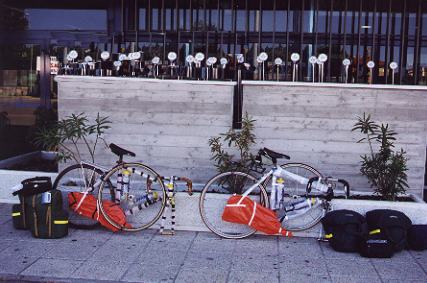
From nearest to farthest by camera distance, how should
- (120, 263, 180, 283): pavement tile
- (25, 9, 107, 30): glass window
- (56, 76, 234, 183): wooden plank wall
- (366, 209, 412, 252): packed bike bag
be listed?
(120, 263, 180, 283): pavement tile < (366, 209, 412, 252): packed bike bag < (56, 76, 234, 183): wooden plank wall < (25, 9, 107, 30): glass window

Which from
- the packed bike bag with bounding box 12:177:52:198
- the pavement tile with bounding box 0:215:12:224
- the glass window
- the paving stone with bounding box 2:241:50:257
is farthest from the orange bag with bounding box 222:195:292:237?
the glass window

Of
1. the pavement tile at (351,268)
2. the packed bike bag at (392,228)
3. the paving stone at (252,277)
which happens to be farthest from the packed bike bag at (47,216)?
the packed bike bag at (392,228)

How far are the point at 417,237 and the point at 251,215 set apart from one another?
1.67 m

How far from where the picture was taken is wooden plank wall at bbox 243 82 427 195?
23.3 feet

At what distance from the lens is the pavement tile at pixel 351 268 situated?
17.6ft

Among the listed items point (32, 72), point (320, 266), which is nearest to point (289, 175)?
point (320, 266)

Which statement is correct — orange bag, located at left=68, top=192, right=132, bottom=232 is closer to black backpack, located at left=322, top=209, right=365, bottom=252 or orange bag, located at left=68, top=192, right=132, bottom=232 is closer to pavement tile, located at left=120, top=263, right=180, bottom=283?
pavement tile, located at left=120, top=263, right=180, bottom=283

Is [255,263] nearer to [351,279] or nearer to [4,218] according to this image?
[351,279]

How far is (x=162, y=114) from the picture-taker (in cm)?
731

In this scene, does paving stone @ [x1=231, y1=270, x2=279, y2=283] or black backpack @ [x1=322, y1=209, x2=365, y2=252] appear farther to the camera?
black backpack @ [x1=322, y1=209, x2=365, y2=252]

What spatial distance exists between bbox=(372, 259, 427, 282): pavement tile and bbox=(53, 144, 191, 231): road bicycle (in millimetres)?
2180

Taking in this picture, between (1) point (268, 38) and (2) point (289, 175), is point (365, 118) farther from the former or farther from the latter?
(1) point (268, 38)

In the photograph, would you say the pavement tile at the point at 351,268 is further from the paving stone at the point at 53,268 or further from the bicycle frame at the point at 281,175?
the paving stone at the point at 53,268

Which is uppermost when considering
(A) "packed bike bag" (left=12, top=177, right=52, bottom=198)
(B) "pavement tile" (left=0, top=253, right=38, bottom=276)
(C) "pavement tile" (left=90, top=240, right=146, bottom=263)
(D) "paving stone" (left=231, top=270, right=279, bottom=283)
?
(A) "packed bike bag" (left=12, top=177, right=52, bottom=198)
